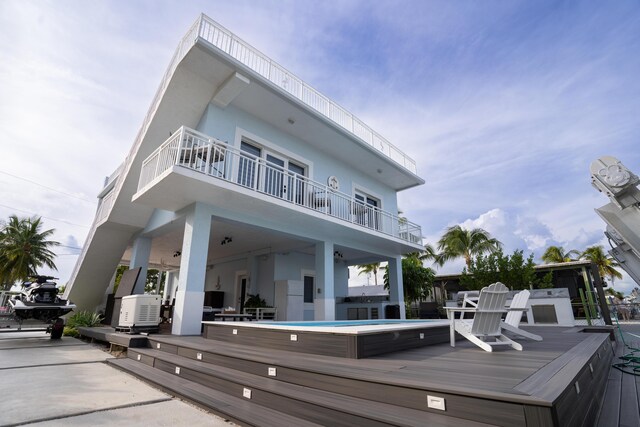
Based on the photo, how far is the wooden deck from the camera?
172 centimetres

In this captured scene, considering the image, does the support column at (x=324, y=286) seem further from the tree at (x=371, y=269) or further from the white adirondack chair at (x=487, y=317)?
the tree at (x=371, y=269)

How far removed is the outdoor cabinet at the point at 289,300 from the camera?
32.3ft

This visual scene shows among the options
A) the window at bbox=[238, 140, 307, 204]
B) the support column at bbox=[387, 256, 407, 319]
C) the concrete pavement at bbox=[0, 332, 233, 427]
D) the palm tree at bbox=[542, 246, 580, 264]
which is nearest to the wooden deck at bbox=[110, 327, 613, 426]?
the concrete pavement at bbox=[0, 332, 233, 427]

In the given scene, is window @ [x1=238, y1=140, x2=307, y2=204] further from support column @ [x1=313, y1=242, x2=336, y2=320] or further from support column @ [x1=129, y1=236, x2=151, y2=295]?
support column @ [x1=129, y1=236, x2=151, y2=295]

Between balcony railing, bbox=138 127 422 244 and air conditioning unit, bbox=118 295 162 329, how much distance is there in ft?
7.90

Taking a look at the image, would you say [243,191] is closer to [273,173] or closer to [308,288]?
[273,173]

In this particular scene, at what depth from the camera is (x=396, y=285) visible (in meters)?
11.5

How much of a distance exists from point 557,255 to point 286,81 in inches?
1374

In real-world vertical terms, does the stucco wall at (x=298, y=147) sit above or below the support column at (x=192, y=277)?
above

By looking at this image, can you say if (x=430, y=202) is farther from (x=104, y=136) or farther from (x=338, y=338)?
(x=104, y=136)

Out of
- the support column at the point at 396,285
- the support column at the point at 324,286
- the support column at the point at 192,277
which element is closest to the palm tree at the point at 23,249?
the support column at the point at 192,277

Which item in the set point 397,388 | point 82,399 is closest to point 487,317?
point 397,388

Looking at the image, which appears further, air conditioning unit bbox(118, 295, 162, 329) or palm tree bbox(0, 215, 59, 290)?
palm tree bbox(0, 215, 59, 290)

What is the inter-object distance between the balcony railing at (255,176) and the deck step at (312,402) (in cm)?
374
